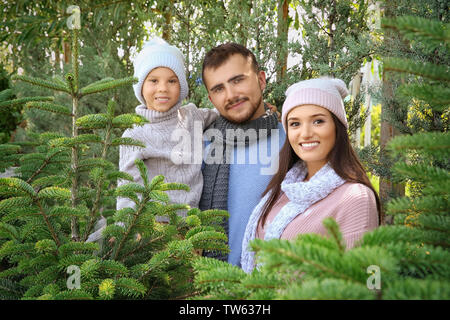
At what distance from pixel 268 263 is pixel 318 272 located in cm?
8

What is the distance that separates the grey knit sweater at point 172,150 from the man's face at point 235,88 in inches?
9.8

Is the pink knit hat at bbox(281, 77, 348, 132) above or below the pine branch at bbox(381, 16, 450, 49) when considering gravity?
above

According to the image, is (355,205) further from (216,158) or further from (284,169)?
(216,158)

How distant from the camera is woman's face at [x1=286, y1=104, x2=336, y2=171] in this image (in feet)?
5.86

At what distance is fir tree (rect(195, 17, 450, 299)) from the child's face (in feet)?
5.13

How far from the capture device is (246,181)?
92.7 inches

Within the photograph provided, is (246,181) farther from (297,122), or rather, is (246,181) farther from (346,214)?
(346,214)

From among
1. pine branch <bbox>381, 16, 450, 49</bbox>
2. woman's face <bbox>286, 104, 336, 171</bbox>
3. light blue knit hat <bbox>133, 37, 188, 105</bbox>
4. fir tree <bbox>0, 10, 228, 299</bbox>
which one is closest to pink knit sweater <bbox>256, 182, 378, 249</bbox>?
woman's face <bbox>286, 104, 336, 171</bbox>

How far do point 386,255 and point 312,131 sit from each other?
121cm

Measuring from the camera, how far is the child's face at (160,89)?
238cm
